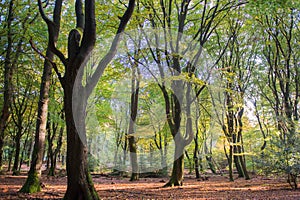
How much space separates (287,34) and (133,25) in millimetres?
9690

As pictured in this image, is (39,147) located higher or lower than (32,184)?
higher

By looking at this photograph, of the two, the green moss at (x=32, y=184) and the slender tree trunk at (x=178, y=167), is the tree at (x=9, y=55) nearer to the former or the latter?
the green moss at (x=32, y=184)

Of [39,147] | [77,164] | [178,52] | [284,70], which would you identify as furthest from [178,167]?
[284,70]

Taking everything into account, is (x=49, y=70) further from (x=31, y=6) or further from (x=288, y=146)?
(x=288, y=146)

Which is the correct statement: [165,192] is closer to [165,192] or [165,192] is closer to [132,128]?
[165,192]

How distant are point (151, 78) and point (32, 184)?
360 inches

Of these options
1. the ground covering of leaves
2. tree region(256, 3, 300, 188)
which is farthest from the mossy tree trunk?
tree region(256, 3, 300, 188)

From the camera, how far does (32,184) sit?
765cm

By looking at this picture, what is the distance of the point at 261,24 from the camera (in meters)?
14.4

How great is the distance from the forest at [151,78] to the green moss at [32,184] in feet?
0.10

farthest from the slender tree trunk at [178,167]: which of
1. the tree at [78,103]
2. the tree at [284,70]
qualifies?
the tree at [78,103]

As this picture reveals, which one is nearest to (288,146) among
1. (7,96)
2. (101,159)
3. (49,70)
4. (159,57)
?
(159,57)

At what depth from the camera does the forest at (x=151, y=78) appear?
5938 millimetres

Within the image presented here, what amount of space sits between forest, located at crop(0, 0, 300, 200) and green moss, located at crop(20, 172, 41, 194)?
3 centimetres
